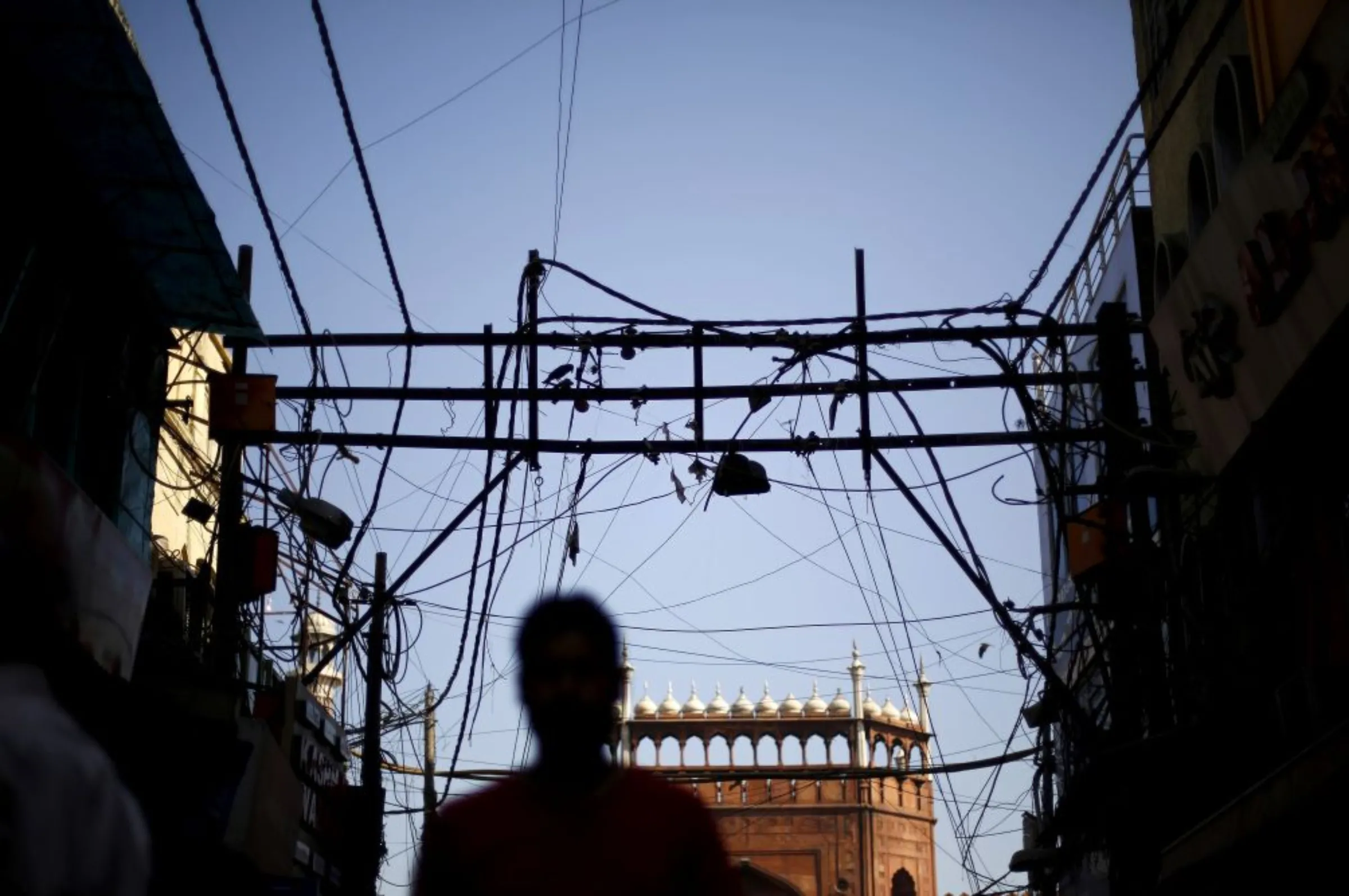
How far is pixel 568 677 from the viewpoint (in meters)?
2.93

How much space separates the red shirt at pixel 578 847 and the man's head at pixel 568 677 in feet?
0.33

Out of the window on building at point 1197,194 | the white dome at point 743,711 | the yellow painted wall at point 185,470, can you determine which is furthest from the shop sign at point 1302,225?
the white dome at point 743,711

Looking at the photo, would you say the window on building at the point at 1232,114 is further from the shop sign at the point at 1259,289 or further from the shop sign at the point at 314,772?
the shop sign at the point at 314,772

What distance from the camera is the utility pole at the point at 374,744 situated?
1459cm

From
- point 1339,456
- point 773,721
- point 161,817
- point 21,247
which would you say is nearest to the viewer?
point 161,817

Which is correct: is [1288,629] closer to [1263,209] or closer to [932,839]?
[1263,209]

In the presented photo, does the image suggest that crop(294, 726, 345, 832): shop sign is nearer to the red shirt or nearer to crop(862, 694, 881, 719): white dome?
the red shirt

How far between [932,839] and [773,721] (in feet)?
25.4

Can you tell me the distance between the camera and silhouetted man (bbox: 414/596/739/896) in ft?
9.26

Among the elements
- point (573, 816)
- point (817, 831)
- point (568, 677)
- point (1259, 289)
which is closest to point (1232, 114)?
point (1259, 289)

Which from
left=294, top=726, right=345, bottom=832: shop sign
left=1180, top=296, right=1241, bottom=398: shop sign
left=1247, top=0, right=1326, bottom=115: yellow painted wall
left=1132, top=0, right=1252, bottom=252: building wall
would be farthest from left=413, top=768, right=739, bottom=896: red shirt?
left=1132, top=0, right=1252, bottom=252: building wall

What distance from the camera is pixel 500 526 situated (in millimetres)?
11594

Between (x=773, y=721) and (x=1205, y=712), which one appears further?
(x=773, y=721)

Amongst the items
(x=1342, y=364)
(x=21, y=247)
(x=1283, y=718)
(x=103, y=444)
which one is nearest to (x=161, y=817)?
(x=21, y=247)
